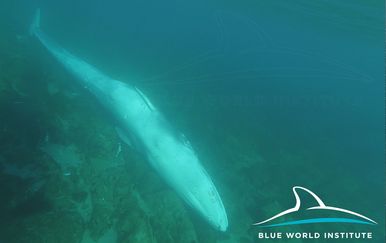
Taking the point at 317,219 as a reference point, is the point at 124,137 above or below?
above

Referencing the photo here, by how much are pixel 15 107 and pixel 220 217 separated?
5176 millimetres

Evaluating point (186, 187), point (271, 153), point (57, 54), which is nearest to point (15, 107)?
point (57, 54)

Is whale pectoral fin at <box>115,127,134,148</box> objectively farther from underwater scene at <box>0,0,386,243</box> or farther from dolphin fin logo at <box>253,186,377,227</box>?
dolphin fin logo at <box>253,186,377,227</box>

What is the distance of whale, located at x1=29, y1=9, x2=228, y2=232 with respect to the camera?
5.62m

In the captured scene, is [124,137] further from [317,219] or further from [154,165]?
[317,219]

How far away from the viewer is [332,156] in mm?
11164

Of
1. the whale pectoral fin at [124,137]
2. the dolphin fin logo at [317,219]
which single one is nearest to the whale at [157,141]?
the whale pectoral fin at [124,137]

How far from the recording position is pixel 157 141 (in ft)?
20.7

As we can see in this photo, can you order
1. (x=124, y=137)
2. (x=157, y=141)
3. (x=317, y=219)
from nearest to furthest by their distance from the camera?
(x=157, y=141), (x=124, y=137), (x=317, y=219)

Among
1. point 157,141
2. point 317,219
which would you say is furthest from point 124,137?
point 317,219

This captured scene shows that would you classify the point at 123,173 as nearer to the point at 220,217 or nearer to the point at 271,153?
the point at 220,217

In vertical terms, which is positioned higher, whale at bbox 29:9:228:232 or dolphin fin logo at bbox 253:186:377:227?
whale at bbox 29:9:228:232

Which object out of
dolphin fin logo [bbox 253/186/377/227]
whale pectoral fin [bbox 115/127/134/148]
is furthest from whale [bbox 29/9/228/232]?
dolphin fin logo [bbox 253/186/377/227]

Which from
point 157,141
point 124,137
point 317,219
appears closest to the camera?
point 157,141
